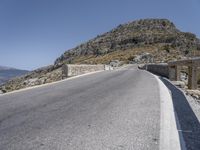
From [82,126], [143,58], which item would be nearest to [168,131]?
[82,126]

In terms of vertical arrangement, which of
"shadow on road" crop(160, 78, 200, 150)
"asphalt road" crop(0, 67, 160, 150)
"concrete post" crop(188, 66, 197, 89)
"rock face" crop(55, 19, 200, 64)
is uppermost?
"rock face" crop(55, 19, 200, 64)

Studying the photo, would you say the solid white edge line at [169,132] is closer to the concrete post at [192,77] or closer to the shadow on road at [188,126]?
the shadow on road at [188,126]

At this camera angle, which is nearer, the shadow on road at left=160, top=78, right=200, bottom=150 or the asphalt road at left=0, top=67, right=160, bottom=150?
the asphalt road at left=0, top=67, right=160, bottom=150

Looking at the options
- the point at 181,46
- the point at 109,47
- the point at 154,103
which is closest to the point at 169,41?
the point at 181,46

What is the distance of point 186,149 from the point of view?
5254 mm

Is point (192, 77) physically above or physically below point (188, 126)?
above

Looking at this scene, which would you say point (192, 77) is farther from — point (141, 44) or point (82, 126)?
point (141, 44)

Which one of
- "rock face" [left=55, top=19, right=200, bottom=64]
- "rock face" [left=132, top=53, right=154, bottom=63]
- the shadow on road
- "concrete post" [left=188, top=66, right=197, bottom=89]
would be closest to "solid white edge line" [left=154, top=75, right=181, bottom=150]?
the shadow on road

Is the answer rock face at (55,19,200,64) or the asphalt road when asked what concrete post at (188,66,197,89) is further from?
rock face at (55,19,200,64)

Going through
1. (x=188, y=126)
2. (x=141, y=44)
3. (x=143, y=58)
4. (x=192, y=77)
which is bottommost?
(x=143, y=58)

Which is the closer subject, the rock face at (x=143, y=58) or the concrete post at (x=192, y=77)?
the concrete post at (x=192, y=77)

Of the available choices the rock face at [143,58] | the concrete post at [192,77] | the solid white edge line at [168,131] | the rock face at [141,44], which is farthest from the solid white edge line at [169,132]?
the rock face at [141,44]

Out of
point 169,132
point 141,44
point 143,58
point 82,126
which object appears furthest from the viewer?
point 141,44

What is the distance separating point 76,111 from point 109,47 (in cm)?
17207
